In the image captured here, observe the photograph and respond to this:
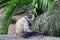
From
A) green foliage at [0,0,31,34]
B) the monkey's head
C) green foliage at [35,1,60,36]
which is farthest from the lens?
green foliage at [0,0,31,34]

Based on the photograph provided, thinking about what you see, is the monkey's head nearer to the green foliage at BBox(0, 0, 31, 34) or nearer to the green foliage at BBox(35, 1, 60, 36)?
the green foliage at BBox(35, 1, 60, 36)

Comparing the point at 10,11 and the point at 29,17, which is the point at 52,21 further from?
the point at 10,11

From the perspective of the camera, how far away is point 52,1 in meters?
5.48

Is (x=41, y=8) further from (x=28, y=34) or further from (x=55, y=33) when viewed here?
(x=28, y=34)

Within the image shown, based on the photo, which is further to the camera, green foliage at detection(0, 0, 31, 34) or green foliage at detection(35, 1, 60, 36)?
green foliage at detection(0, 0, 31, 34)

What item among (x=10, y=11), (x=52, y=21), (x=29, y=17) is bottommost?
(x=52, y=21)

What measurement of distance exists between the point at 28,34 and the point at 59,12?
98 cm

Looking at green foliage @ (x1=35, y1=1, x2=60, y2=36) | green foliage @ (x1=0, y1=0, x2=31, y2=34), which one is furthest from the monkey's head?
green foliage @ (x1=0, y1=0, x2=31, y2=34)

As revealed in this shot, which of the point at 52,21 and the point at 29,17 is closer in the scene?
the point at 52,21

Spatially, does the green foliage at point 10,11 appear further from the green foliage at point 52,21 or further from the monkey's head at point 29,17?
the green foliage at point 52,21

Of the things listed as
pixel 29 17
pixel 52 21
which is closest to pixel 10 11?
pixel 29 17

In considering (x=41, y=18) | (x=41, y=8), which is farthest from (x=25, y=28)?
(x=41, y=8)

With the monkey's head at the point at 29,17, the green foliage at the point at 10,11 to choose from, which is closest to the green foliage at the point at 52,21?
the monkey's head at the point at 29,17

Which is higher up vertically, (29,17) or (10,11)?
(10,11)
